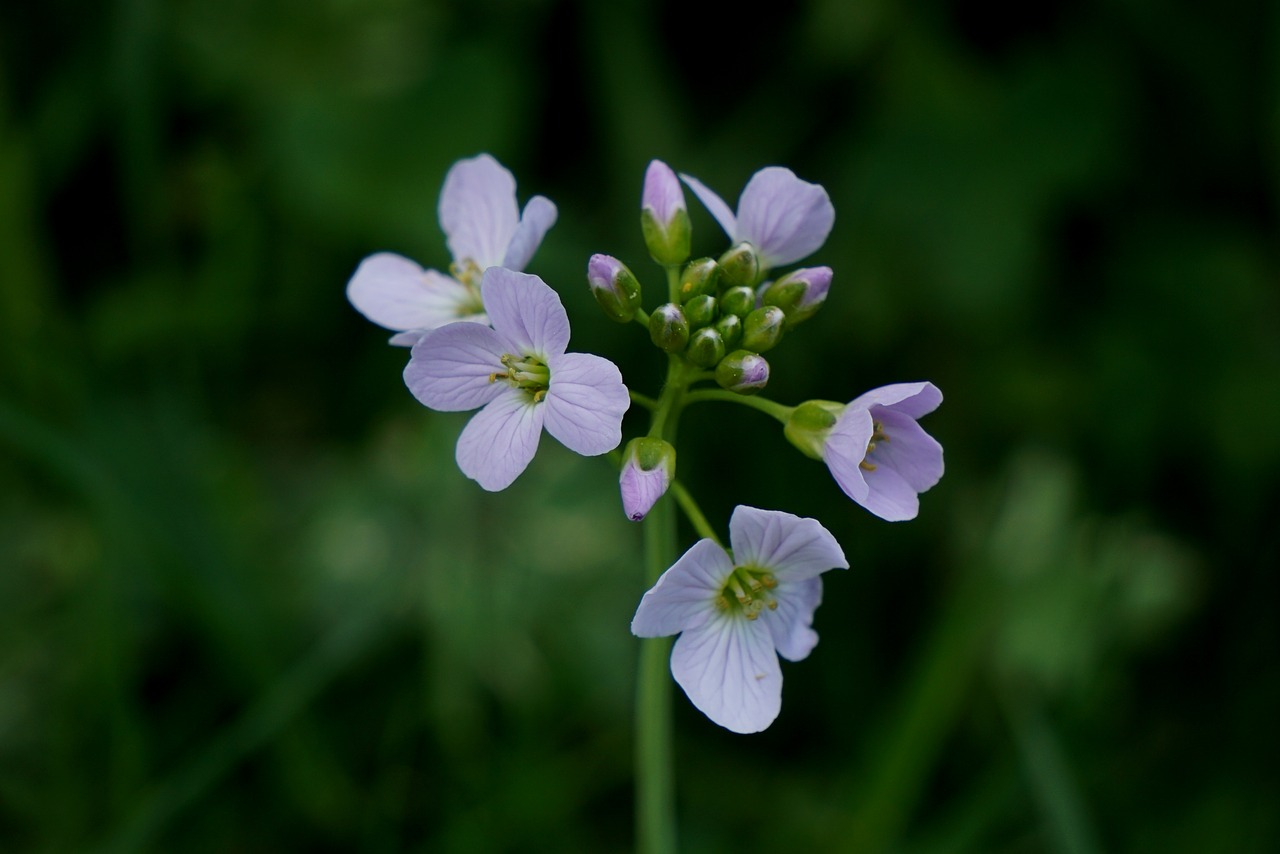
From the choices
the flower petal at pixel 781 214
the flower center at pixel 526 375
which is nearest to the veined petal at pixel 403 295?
the flower center at pixel 526 375

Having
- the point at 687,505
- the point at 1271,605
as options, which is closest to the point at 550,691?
the point at 687,505

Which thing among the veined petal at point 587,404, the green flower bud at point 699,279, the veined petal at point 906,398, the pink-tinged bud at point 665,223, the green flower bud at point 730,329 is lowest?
the veined petal at point 587,404

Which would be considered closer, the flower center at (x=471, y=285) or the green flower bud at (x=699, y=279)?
the green flower bud at (x=699, y=279)

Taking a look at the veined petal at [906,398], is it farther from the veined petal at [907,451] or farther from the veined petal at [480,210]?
the veined petal at [480,210]

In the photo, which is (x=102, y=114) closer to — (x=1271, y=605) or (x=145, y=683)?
(x=145, y=683)

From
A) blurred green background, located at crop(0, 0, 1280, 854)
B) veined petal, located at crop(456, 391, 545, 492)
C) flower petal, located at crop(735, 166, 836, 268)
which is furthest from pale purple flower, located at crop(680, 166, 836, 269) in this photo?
blurred green background, located at crop(0, 0, 1280, 854)

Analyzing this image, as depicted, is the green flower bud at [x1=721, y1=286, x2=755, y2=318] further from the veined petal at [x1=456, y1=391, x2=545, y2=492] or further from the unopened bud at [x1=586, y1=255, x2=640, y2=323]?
the veined petal at [x1=456, y1=391, x2=545, y2=492]
